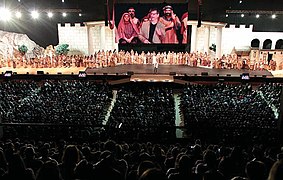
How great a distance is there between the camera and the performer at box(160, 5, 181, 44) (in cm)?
1678

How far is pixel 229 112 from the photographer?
9.79 metres

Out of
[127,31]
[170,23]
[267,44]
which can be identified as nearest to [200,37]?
[170,23]

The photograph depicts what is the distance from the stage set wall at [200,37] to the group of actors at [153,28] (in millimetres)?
1574

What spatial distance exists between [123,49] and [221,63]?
23.8 feet

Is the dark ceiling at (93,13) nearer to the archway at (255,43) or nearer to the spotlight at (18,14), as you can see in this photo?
the spotlight at (18,14)

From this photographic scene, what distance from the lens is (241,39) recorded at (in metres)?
19.0

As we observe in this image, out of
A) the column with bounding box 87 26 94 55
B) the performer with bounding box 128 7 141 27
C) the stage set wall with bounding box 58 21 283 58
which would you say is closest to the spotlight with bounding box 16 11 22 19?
the stage set wall with bounding box 58 21 283 58

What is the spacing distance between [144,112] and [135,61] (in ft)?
28.5

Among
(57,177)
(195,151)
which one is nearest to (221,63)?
(195,151)

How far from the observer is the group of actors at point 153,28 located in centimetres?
1697

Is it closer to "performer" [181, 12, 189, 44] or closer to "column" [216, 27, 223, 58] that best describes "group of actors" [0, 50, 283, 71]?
"column" [216, 27, 223, 58]

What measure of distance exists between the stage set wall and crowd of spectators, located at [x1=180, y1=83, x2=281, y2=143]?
6.35 m

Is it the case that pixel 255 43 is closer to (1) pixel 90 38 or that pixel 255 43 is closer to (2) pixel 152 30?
(2) pixel 152 30

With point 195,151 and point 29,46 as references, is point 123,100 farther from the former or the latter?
point 29,46
